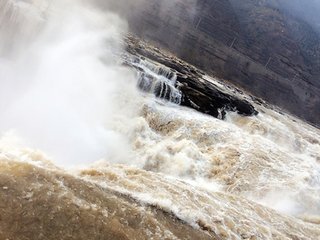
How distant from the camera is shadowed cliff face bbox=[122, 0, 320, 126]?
132 feet

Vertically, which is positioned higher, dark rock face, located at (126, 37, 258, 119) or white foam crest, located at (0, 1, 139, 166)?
dark rock face, located at (126, 37, 258, 119)

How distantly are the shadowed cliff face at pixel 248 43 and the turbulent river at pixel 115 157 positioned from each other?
53.4ft

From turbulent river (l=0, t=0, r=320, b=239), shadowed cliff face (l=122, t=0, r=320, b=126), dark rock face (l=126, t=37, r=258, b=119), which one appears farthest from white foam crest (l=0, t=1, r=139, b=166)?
shadowed cliff face (l=122, t=0, r=320, b=126)

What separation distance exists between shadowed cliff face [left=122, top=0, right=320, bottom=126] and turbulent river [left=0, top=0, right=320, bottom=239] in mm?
16275

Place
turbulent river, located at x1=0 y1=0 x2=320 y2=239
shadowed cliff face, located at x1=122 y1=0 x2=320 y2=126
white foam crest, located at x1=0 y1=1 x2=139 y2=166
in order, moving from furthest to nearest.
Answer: shadowed cliff face, located at x1=122 y1=0 x2=320 y2=126 → white foam crest, located at x1=0 y1=1 x2=139 y2=166 → turbulent river, located at x1=0 y1=0 x2=320 y2=239

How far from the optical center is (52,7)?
2559cm

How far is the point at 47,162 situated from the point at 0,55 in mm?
11943

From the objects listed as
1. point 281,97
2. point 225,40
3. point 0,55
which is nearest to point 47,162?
point 0,55

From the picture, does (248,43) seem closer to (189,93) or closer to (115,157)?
(189,93)

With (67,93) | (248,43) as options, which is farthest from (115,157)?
(248,43)

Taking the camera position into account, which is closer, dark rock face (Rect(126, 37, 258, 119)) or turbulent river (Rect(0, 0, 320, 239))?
turbulent river (Rect(0, 0, 320, 239))

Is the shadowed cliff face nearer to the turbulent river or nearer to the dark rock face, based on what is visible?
the dark rock face

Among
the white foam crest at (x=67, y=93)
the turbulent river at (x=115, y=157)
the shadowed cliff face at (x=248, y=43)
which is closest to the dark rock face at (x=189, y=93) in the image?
the turbulent river at (x=115, y=157)

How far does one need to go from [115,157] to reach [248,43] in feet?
148
